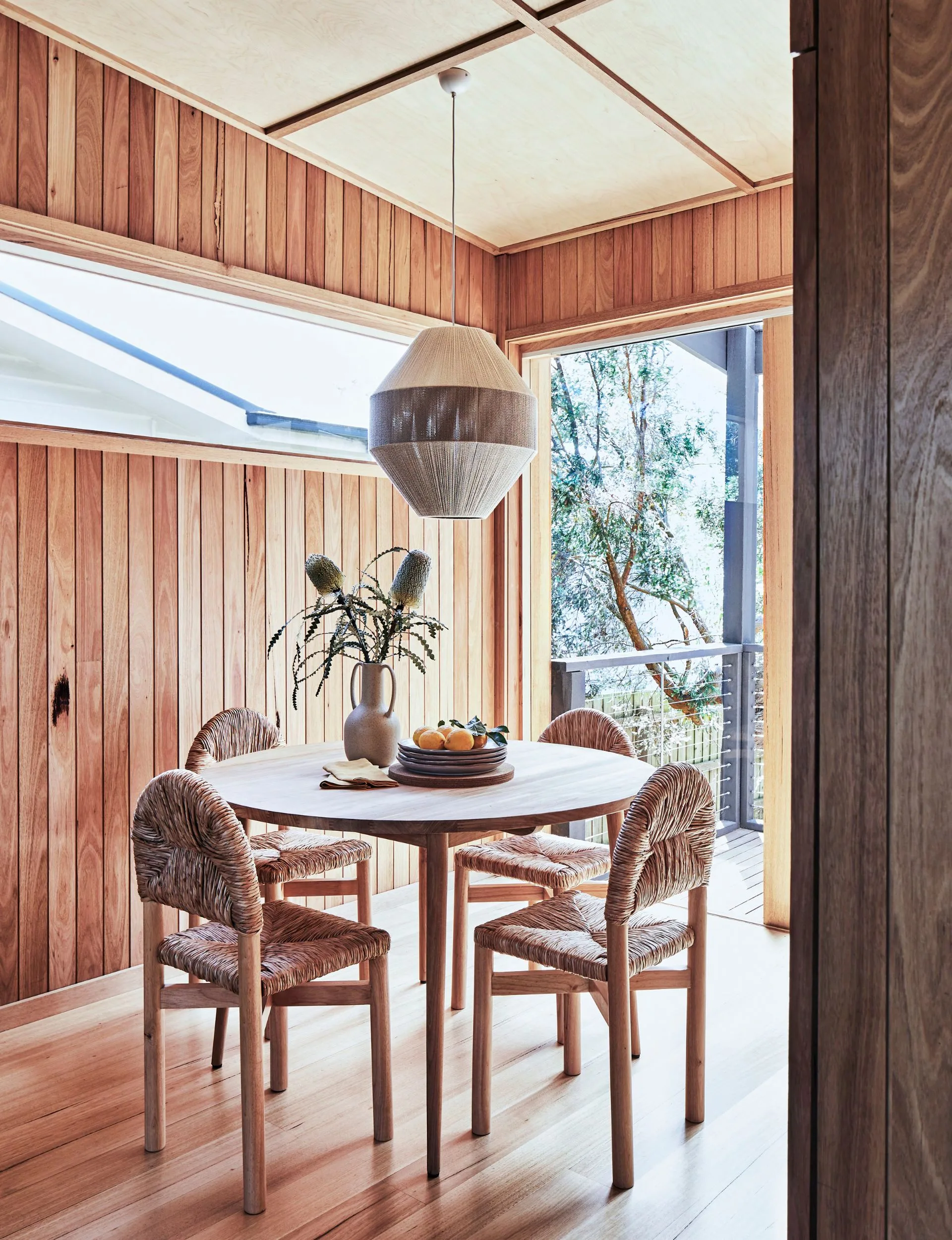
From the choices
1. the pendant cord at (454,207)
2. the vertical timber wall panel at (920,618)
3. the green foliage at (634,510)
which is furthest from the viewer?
the green foliage at (634,510)

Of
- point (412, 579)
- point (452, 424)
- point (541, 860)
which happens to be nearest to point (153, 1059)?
point (541, 860)

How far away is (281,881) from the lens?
2828mm

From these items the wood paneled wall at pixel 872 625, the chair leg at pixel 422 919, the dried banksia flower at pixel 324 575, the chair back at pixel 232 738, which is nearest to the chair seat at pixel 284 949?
the chair back at pixel 232 738

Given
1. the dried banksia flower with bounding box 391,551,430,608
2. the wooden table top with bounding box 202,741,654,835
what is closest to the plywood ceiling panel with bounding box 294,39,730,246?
the dried banksia flower with bounding box 391,551,430,608

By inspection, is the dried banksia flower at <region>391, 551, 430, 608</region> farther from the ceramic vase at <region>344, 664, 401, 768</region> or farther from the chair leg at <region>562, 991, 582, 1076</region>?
the chair leg at <region>562, 991, 582, 1076</region>

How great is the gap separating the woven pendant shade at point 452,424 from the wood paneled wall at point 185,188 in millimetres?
1210

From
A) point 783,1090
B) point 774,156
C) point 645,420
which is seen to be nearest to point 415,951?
point 783,1090

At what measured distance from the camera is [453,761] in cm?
252

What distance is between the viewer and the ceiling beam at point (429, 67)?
2.54m

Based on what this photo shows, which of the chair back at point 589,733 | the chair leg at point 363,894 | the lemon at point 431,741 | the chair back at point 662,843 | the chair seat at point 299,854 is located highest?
the lemon at point 431,741

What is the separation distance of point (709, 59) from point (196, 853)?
251cm

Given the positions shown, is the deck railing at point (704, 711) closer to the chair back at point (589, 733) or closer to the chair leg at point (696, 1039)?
the chair back at point (589, 733)

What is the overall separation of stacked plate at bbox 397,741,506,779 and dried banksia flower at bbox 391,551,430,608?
41 centimetres

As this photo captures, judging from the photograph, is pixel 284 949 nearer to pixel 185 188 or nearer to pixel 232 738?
pixel 232 738
